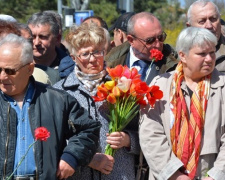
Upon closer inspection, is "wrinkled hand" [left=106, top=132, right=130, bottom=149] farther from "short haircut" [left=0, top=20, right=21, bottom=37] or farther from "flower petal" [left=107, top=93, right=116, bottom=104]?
"short haircut" [left=0, top=20, right=21, bottom=37]

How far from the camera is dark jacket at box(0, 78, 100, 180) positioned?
13.3ft

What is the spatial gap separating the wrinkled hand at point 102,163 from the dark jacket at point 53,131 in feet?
0.86

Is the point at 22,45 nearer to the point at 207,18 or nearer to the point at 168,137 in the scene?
the point at 168,137

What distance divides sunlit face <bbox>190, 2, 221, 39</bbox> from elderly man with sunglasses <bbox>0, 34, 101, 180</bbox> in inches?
81.9

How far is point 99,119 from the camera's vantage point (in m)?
4.73

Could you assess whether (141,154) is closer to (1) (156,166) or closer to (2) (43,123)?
(1) (156,166)

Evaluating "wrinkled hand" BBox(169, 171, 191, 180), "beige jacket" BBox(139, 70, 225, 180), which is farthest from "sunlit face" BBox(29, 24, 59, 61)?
"wrinkled hand" BBox(169, 171, 191, 180)

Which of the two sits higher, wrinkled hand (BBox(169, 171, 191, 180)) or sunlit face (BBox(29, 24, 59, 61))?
sunlit face (BBox(29, 24, 59, 61))

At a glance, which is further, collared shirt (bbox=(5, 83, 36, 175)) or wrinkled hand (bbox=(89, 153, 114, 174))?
wrinkled hand (bbox=(89, 153, 114, 174))

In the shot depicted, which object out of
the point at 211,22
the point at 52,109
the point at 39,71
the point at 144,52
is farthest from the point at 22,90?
the point at 211,22

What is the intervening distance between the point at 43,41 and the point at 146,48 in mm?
1712

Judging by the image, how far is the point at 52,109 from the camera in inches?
166

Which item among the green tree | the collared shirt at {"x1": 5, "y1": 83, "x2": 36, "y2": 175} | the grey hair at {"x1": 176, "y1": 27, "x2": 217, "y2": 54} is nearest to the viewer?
the collared shirt at {"x1": 5, "y1": 83, "x2": 36, "y2": 175}

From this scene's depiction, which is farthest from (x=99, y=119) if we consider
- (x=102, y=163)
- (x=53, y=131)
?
(x=53, y=131)
